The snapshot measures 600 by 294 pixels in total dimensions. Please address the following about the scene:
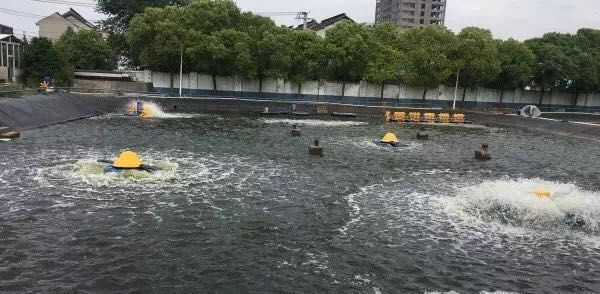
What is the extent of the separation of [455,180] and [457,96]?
54.3m

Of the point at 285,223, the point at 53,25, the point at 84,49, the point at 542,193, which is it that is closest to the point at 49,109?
the point at 285,223

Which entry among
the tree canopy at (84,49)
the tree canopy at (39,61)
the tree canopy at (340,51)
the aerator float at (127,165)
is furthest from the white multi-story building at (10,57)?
the aerator float at (127,165)

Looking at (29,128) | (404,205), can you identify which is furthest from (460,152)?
(29,128)

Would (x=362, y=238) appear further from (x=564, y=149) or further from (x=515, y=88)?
(x=515, y=88)

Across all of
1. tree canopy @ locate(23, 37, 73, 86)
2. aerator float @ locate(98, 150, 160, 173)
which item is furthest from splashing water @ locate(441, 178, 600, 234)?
tree canopy @ locate(23, 37, 73, 86)

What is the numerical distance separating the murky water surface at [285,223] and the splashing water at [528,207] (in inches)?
2.9

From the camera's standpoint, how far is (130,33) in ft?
196

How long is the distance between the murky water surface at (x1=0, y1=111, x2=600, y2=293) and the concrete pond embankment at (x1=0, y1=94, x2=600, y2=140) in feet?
25.0

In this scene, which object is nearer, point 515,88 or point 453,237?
point 453,237

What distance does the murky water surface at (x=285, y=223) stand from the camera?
38.5 feet

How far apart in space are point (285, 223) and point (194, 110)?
40.7 m

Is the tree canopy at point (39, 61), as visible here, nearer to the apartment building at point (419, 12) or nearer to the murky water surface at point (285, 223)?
the murky water surface at point (285, 223)

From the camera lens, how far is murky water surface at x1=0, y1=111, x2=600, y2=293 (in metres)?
11.7

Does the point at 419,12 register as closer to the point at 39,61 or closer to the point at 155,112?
the point at 155,112
